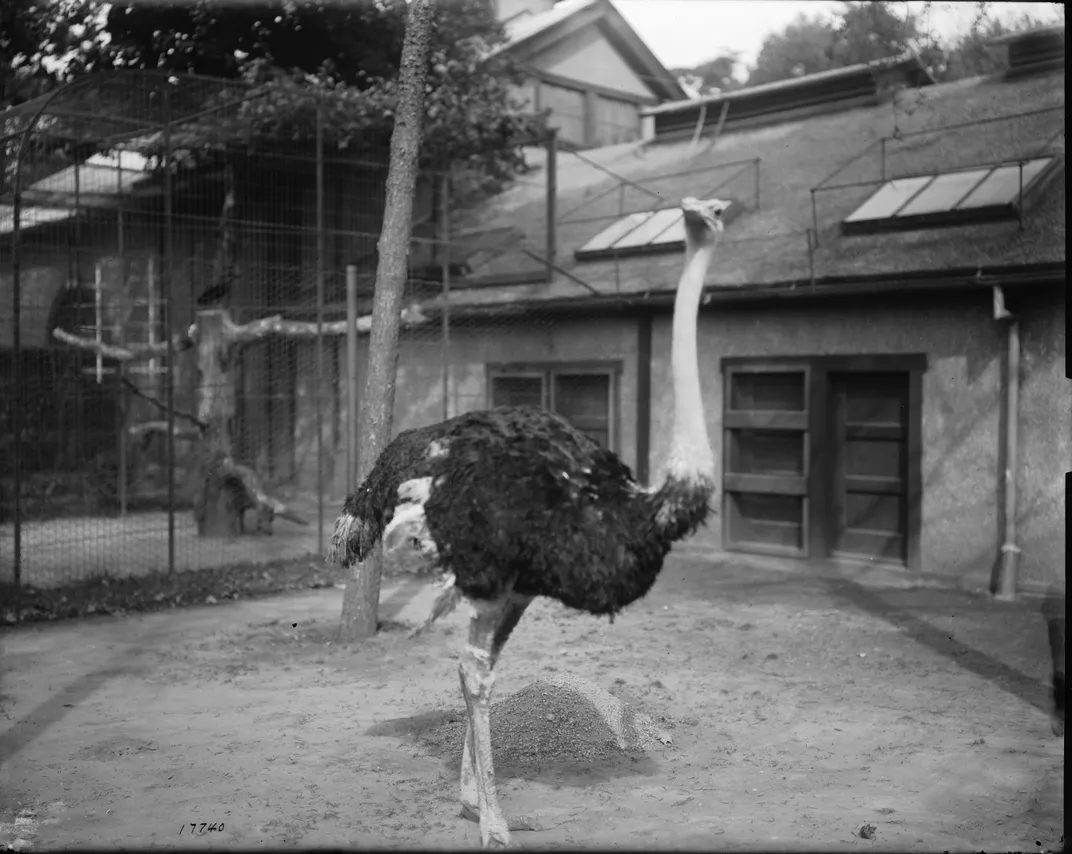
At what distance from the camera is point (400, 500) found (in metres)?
5.08

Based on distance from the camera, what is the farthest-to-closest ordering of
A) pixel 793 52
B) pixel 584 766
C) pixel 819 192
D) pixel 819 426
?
pixel 793 52 < pixel 819 192 < pixel 819 426 < pixel 584 766

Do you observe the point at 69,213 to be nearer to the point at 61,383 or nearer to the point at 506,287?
the point at 61,383

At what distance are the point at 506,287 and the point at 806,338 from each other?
4.70 metres

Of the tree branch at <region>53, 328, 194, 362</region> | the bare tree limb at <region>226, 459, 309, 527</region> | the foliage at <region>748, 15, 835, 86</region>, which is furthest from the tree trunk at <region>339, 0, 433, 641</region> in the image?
the foliage at <region>748, 15, 835, 86</region>

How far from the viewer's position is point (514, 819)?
5.10 meters

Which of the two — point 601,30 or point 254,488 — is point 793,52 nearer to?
point 601,30

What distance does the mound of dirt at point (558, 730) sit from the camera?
19.7 feet

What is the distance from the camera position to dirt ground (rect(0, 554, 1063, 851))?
16.5ft

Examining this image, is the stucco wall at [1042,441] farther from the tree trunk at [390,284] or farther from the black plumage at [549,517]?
the black plumage at [549,517]

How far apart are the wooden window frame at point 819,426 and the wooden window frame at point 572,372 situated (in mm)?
1522

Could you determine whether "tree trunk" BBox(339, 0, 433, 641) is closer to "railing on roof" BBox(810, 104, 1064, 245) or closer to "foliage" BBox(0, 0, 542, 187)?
"railing on roof" BBox(810, 104, 1064, 245)

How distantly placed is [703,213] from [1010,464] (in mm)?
7056

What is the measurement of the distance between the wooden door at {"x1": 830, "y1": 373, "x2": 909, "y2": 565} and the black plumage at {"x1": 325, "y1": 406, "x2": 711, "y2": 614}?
7614mm

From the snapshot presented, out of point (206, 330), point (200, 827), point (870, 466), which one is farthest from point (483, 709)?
point (206, 330)
